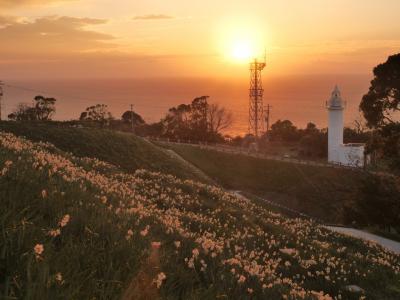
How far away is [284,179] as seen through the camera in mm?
44469

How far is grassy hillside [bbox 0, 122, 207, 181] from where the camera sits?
3016 centimetres

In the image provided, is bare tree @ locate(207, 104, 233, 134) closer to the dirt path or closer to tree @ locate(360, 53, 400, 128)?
tree @ locate(360, 53, 400, 128)

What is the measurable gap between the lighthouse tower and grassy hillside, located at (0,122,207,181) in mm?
23927

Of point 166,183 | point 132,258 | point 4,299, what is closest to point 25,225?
point 132,258

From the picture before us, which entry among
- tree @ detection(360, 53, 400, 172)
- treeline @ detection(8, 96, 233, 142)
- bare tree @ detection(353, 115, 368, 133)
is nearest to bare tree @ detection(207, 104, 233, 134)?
treeline @ detection(8, 96, 233, 142)

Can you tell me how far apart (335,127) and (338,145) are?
7.39 ft

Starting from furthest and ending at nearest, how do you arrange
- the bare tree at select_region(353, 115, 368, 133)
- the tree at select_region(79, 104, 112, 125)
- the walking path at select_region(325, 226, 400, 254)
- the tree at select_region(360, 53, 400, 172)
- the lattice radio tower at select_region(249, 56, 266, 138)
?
the tree at select_region(79, 104, 112, 125) → the bare tree at select_region(353, 115, 368, 133) → the lattice radio tower at select_region(249, 56, 266, 138) → the tree at select_region(360, 53, 400, 172) → the walking path at select_region(325, 226, 400, 254)

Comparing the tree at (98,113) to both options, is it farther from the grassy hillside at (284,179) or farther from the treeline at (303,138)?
the grassy hillside at (284,179)

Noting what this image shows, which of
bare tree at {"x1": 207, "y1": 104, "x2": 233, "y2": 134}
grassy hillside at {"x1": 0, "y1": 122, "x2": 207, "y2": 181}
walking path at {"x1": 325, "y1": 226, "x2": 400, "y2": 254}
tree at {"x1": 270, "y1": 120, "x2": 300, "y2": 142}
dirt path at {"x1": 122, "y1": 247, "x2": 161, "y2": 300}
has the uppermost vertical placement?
bare tree at {"x1": 207, "y1": 104, "x2": 233, "y2": 134}

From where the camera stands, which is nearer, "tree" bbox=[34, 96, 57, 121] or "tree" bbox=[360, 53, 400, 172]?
"tree" bbox=[360, 53, 400, 172]

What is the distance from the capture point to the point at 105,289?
144 inches

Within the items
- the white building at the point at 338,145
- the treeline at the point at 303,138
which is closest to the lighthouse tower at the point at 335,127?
the white building at the point at 338,145

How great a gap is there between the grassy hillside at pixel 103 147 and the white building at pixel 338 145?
23750mm

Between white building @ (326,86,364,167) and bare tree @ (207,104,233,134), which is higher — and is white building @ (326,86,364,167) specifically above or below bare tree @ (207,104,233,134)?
below
